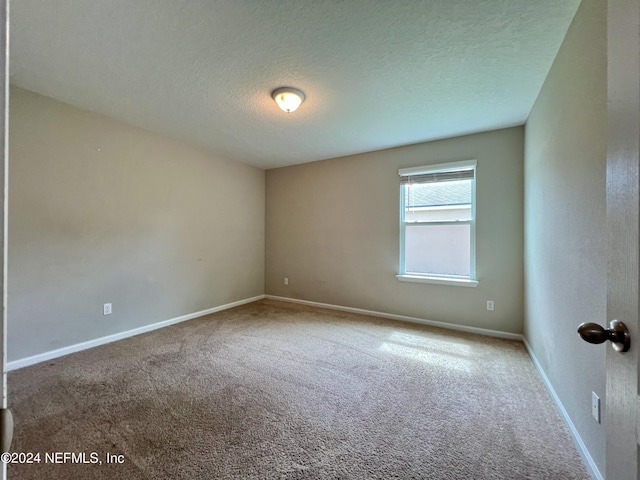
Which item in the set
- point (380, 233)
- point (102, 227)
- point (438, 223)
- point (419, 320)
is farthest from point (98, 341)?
point (438, 223)

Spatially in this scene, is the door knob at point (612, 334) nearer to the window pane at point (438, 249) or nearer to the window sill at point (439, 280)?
the window sill at point (439, 280)

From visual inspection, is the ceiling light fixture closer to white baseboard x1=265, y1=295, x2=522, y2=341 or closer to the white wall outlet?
the white wall outlet

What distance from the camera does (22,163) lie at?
7.74ft

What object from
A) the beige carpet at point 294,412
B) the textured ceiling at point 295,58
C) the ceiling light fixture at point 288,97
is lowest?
the beige carpet at point 294,412

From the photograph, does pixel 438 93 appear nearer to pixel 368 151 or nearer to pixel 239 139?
pixel 368 151

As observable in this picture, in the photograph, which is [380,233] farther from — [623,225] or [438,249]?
[623,225]

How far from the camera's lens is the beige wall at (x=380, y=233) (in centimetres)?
310

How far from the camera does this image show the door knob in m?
0.56

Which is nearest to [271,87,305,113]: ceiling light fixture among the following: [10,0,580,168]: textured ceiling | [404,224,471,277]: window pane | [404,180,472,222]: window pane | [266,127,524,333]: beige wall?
[10,0,580,168]: textured ceiling

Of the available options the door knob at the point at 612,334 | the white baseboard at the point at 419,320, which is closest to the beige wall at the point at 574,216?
the white baseboard at the point at 419,320

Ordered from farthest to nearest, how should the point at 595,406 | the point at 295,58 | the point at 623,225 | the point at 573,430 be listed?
the point at 295,58, the point at 573,430, the point at 595,406, the point at 623,225

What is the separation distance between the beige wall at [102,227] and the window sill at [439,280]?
110 inches

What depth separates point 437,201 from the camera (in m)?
3.56

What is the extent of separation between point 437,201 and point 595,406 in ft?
8.64
